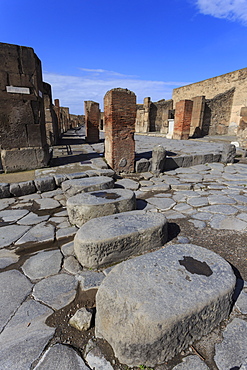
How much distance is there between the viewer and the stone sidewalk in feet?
3.69

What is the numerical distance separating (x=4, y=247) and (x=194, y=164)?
537 centimetres

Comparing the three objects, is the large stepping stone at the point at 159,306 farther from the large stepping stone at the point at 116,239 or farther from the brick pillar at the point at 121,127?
the brick pillar at the point at 121,127

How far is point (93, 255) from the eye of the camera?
1.80m

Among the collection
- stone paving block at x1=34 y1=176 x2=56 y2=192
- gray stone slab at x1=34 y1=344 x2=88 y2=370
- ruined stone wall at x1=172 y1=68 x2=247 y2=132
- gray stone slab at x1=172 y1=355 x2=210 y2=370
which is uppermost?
ruined stone wall at x1=172 y1=68 x2=247 y2=132

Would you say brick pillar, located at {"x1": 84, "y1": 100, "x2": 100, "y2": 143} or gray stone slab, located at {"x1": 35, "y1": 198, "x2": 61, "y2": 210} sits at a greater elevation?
brick pillar, located at {"x1": 84, "y1": 100, "x2": 100, "y2": 143}

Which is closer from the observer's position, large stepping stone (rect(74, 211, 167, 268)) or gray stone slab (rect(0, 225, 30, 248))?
large stepping stone (rect(74, 211, 167, 268))

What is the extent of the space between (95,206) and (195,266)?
1344mm

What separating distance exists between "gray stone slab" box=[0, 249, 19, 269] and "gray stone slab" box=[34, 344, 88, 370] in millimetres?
1079

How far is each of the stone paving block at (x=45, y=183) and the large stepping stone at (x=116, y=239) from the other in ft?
7.03

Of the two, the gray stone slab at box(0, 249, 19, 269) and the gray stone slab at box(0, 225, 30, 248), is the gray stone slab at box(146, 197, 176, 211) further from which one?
the gray stone slab at box(0, 249, 19, 269)

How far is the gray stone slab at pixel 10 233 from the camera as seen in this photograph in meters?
2.29

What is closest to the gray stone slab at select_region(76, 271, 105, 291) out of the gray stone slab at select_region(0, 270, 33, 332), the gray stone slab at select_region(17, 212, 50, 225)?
the gray stone slab at select_region(0, 270, 33, 332)

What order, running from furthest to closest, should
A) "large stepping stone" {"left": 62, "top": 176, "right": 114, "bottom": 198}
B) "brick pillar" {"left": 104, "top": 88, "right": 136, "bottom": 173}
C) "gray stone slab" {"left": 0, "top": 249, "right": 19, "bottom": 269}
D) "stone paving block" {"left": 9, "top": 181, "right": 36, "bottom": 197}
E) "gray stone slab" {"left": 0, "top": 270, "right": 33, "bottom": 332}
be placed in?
"brick pillar" {"left": 104, "top": 88, "right": 136, "bottom": 173}
"stone paving block" {"left": 9, "top": 181, "right": 36, "bottom": 197}
"large stepping stone" {"left": 62, "top": 176, "right": 114, "bottom": 198}
"gray stone slab" {"left": 0, "top": 249, "right": 19, "bottom": 269}
"gray stone slab" {"left": 0, "top": 270, "right": 33, "bottom": 332}

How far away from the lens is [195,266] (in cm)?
149
